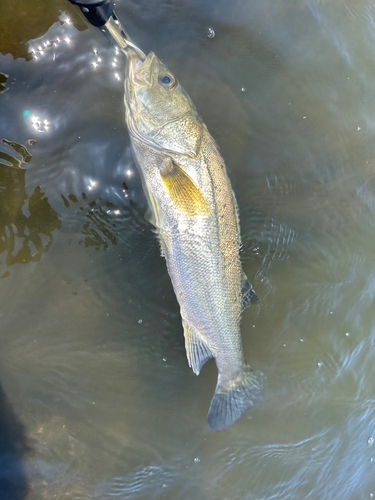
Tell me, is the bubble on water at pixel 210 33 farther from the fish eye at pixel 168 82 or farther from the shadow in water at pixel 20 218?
the shadow in water at pixel 20 218

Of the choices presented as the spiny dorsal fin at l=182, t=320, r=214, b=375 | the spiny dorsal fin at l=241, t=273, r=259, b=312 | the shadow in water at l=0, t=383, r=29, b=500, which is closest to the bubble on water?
the spiny dorsal fin at l=241, t=273, r=259, b=312

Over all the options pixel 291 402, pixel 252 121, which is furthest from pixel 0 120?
pixel 291 402

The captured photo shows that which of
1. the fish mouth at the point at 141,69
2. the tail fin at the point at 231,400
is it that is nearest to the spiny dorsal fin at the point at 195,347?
the tail fin at the point at 231,400

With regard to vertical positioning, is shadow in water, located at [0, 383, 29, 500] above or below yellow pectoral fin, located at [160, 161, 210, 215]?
below

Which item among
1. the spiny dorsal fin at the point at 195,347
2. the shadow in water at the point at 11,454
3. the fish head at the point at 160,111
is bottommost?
the shadow in water at the point at 11,454

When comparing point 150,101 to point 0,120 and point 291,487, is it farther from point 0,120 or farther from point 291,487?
point 291,487

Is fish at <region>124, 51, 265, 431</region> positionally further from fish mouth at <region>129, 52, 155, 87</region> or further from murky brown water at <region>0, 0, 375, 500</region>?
murky brown water at <region>0, 0, 375, 500</region>
